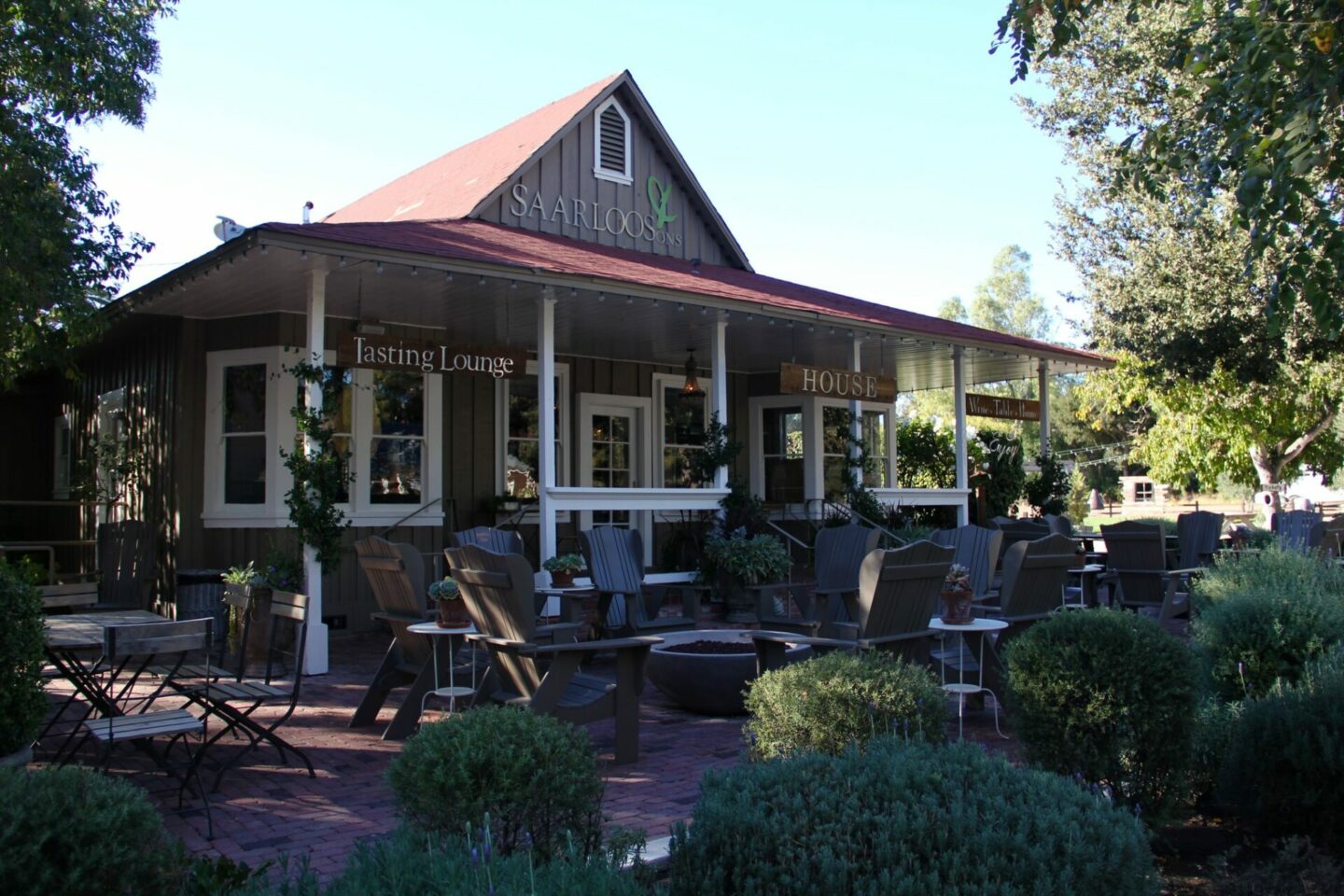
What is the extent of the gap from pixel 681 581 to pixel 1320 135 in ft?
23.0

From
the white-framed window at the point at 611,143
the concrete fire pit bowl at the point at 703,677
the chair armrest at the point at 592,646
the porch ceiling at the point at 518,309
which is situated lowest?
the concrete fire pit bowl at the point at 703,677

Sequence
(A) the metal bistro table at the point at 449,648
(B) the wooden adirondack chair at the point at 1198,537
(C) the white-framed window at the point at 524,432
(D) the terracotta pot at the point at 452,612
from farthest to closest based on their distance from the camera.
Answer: (C) the white-framed window at the point at 524,432 → (B) the wooden adirondack chair at the point at 1198,537 → (D) the terracotta pot at the point at 452,612 → (A) the metal bistro table at the point at 449,648

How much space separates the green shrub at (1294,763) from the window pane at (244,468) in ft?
28.6

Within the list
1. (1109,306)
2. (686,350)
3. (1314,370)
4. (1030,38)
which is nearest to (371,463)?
(686,350)

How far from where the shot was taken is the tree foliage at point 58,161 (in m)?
9.23

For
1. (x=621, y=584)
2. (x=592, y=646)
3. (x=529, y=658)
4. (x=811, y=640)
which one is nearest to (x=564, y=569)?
(x=621, y=584)

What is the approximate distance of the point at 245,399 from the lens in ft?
34.2

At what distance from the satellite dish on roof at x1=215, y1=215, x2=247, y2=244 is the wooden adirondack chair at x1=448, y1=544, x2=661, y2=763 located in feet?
13.3

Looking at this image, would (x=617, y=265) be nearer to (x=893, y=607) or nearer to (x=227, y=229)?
(x=227, y=229)

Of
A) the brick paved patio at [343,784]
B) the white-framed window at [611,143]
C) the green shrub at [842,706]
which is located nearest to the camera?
the green shrub at [842,706]

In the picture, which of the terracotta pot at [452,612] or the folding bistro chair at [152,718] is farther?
the terracotta pot at [452,612]

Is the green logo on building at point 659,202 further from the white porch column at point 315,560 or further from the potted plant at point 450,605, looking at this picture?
the potted plant at point 450,605

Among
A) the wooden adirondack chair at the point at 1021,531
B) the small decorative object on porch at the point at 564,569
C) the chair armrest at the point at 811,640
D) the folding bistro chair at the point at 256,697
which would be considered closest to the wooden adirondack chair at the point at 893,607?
the chair armrest at the point at 811,640

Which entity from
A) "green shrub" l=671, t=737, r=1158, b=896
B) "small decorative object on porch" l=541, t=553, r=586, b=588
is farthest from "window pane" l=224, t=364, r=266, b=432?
"green shrub" l=671, t=737, r=1158, b=896
